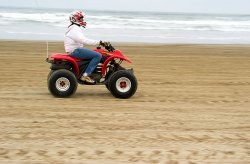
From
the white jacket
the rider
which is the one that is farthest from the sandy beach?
the white jacket

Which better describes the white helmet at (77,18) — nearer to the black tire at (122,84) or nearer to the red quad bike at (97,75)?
the red quad bike at (97,75)

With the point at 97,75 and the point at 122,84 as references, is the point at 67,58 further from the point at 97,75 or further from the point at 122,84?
the point at 122,84

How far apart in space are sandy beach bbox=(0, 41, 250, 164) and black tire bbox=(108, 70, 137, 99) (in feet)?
0.41

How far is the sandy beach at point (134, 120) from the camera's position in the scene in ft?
17.3

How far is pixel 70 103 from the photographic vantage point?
7.99 m

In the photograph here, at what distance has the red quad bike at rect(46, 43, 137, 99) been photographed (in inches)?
326

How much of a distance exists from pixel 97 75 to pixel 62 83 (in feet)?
2.10

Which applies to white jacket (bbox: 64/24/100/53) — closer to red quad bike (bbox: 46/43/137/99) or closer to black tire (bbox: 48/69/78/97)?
red quad bike (bbox: 46/43/137/99)

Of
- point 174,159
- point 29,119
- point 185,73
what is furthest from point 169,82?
point 174,159

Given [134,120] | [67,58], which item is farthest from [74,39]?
[134,120]

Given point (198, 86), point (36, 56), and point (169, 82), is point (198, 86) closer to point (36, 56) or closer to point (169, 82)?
point (169, 82)

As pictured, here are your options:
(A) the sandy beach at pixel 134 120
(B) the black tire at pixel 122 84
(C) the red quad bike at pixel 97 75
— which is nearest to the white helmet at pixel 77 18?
(C) the red quad bike at pixel 97 75

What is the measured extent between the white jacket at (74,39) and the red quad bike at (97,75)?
0.18m

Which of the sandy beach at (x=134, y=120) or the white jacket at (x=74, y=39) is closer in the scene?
the sandy beach at (x=134, y=120)
